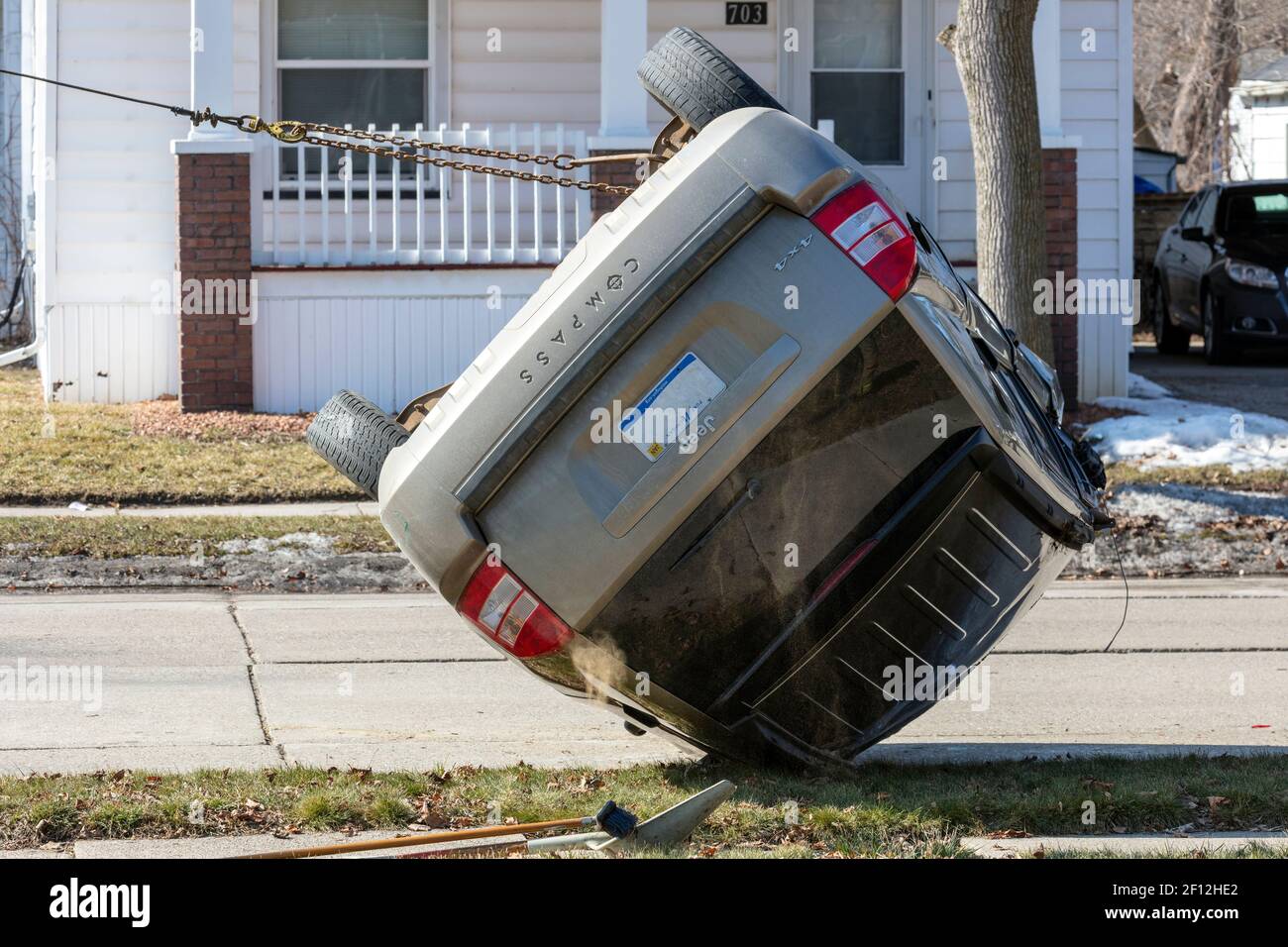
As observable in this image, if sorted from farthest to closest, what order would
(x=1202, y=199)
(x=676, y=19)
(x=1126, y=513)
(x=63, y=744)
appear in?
(x=1202, y=199) < (x=676, y=19) < (x=1126, y=513) < (x=63, y=744)

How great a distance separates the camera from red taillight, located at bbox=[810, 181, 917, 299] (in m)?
4.63

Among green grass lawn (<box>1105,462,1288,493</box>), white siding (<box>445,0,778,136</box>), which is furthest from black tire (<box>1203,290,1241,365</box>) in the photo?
green grass lawn (<box>1105,462,1288,493</box>)

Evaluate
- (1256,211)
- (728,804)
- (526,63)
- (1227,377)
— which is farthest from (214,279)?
(1256,211)

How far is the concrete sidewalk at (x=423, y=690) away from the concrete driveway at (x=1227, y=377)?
239 inches

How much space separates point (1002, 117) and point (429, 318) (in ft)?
15.5

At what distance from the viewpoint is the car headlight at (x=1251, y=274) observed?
16922 mm

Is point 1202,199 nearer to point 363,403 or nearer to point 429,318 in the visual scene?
point 429,318

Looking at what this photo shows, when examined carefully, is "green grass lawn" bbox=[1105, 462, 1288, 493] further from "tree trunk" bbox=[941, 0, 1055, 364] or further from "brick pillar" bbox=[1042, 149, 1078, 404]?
"brick pillar" bbox=[1042, 149, 1078, 404]

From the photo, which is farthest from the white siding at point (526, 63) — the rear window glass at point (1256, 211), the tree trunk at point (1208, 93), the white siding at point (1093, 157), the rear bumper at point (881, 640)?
the tree trunk at point (1208, 93)

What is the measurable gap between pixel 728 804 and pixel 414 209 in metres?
10.4

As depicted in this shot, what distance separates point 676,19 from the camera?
48.3ft

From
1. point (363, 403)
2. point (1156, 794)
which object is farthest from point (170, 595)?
point (1156, 794)

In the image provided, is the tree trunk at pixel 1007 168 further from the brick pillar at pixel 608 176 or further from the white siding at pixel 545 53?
the white siding at pixel 545 53

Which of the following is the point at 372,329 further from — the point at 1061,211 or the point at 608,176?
the point at 1061,211
